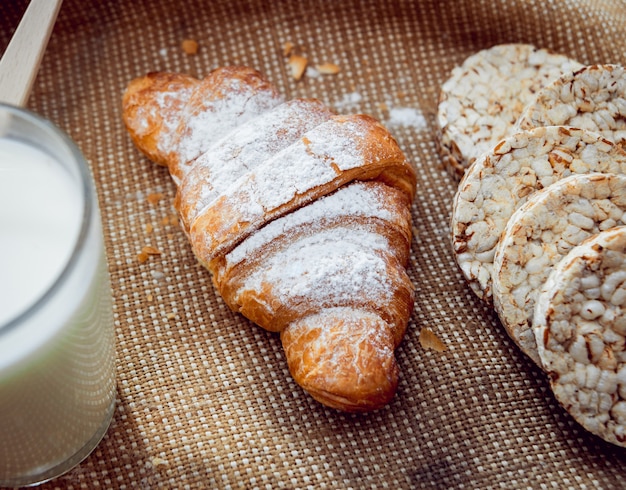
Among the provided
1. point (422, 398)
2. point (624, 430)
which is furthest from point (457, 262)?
point (624, 430)

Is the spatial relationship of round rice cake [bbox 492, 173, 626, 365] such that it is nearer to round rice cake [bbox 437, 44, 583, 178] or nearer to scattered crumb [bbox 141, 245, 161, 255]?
round rice cake [bbox 437, 44, 583, 178]

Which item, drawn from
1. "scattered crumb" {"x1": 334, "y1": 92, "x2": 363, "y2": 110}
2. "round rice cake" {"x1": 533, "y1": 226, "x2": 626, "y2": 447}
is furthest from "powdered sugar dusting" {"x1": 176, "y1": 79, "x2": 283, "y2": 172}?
"round rice cake" {"x1": 533, "y1": 226, "x2": 626, "y2": 447}

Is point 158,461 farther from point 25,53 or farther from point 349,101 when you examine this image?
point 349,101

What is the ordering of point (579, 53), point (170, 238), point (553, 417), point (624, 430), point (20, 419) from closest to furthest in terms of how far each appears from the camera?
1. point (20, 419)
2. point (624, 430)
3. point (553, 417)
4. point (170, 238)
5. point (579, 53)

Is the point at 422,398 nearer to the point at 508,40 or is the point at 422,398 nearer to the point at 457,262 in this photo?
the point at 457,262

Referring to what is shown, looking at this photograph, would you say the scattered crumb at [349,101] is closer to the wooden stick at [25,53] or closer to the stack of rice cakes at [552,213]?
the stack of rice cakes at [552,213]

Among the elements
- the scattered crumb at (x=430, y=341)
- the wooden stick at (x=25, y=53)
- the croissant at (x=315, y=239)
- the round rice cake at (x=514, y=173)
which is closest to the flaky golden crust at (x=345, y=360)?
the croissant at (x=315, y=239)
